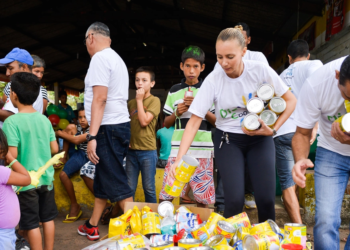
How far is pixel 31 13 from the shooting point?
870 cm

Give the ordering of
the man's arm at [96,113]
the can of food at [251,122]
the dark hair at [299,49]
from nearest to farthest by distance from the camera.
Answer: the can of food at [251,122], the man's arm at [96,113], the dark hair at [299,49]

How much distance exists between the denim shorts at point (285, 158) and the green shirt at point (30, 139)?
2.08 metres

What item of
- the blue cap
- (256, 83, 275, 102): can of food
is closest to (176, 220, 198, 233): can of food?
(256, 83, 275, 102): can of food

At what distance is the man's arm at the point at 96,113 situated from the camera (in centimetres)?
239

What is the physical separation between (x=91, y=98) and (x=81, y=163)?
1.15 m

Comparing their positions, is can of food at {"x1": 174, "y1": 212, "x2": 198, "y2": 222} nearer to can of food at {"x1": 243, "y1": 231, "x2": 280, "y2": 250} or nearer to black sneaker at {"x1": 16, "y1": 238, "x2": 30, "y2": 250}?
can of food at {"x1": 243, "y1": 231, "x2": 280, "y2": 250}

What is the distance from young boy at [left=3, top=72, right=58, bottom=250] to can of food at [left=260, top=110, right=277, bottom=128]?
1680 millimetres

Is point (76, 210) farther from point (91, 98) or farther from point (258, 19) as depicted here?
point (258, 19)

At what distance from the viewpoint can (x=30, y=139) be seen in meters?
2.20

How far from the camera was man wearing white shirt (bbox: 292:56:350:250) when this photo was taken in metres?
1.57

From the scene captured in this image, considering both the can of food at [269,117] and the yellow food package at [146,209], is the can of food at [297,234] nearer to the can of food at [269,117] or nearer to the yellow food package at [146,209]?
the can of food at [269,117]

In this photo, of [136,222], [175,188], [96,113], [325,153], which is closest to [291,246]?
[325,153]

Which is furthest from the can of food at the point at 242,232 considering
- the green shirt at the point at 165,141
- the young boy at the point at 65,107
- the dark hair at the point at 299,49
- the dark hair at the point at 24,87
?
the young boy at the point at 65,107

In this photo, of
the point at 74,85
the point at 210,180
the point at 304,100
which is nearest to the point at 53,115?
the point at 210,180
